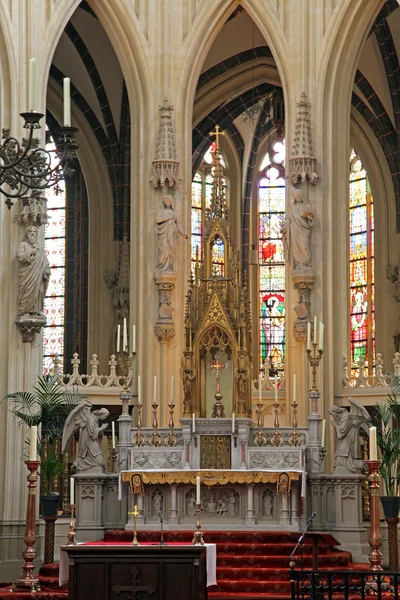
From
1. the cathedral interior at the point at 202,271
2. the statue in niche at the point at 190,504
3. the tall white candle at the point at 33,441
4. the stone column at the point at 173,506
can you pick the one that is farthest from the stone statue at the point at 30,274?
the tall white candle at the point at 33,441

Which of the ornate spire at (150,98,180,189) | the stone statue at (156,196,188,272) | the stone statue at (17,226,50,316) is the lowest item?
the stone statue at (17,226,50,316)

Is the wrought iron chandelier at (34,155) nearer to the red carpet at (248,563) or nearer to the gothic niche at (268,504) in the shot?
the red carpet at (248,563)

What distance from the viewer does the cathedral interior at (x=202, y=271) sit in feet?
61.1

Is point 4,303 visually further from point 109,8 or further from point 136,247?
point 109,8

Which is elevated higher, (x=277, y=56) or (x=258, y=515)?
(x=277, y=56)

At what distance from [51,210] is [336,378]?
31.2 ft

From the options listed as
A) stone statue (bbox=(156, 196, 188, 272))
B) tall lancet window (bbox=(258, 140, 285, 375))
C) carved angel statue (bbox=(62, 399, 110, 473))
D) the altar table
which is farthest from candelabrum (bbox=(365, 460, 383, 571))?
tall lancet window (bbox=(258, 140, 285, 375))

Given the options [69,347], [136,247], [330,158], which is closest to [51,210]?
[69,347]

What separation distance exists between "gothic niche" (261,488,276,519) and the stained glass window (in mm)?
10540

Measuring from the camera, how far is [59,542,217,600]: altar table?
1346 centimetres

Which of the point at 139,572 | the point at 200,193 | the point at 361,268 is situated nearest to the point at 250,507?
the point at 139,572

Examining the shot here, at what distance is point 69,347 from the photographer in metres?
28.0

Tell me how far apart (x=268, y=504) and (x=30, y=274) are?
18.9 ft

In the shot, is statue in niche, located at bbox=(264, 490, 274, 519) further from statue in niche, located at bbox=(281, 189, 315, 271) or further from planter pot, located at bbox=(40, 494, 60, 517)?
statue in niche, located at bbox=(281, 189, 315, 271)
